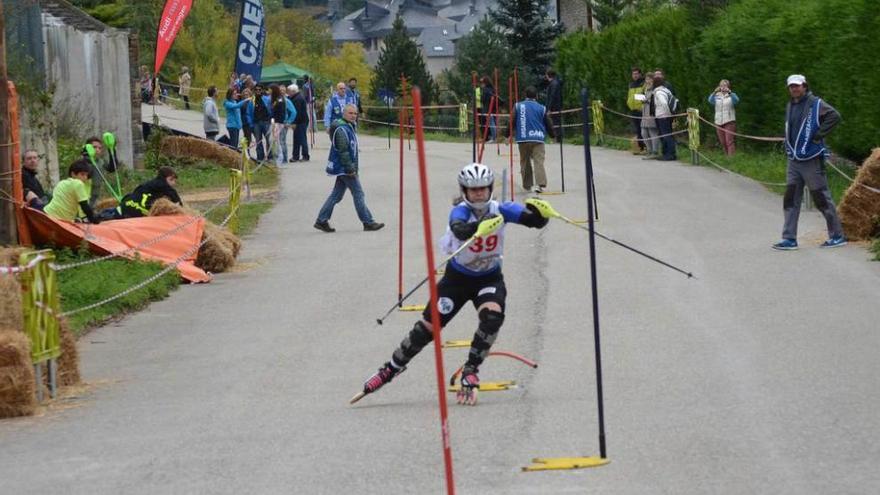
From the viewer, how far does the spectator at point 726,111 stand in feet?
98.1

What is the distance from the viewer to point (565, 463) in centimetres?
810

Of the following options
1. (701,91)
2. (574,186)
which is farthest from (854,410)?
(701,91)

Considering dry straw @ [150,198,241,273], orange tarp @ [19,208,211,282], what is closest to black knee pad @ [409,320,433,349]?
orange tarp @ [19,208,211,282]

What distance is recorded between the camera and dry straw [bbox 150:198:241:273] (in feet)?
60.7

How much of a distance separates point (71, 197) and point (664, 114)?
15.5 m

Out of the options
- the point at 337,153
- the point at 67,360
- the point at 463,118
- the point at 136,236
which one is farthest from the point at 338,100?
the point at 67,360

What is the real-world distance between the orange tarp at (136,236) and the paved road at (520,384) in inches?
32.2

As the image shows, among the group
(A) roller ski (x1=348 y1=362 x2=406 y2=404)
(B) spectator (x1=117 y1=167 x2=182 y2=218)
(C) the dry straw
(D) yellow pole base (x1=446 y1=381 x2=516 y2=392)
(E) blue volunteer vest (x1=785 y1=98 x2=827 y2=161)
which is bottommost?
(D) yellow pole base (x1=446 y1=381 x2=516 y2=392)

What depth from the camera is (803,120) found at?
57.8 ft

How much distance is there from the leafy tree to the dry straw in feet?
122

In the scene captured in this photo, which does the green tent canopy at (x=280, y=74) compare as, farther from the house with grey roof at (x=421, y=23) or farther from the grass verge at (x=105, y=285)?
the house with grey roof at (x=421, y=23)

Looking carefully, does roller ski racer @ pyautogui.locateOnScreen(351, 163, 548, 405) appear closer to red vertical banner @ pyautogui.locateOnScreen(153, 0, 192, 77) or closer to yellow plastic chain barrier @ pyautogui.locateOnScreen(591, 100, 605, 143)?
red vertical banner @ pyautogui.locateOnScreen(153, 0, 192, 77)

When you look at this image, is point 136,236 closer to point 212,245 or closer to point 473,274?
point 212,245

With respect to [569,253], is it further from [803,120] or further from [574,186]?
[574,186]
